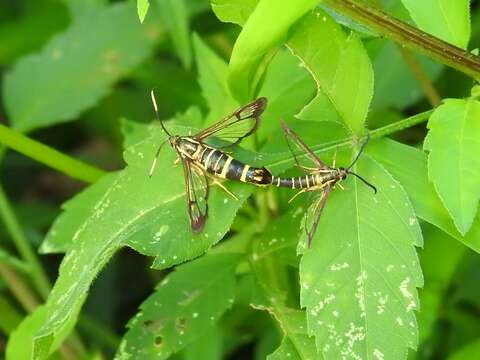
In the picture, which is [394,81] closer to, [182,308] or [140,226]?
[182,308]

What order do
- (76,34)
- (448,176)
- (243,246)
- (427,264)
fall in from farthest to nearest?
(76,34) → (427,264) → (243,246) → (448,176)

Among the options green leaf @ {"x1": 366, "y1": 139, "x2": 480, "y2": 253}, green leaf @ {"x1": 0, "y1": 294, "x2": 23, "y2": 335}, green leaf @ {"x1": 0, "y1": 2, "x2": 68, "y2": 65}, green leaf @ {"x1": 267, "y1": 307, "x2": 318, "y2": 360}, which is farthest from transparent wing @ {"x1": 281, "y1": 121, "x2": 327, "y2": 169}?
green leaf @ {"x1": 0, "y1": 2, "x2": 68, "y2": 65}

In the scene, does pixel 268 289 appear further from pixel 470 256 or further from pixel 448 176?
pixel 470 256

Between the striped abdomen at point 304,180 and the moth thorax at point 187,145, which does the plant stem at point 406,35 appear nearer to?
the striped abdomen at point 304,180

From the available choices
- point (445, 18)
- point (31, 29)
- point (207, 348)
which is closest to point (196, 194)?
point (445, 18)

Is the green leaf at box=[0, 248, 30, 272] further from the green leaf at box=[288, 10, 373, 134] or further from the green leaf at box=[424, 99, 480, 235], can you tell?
the green leaf at box=[424, 99, 480, 235]

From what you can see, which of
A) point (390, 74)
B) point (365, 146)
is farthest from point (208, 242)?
point (390, 74)
